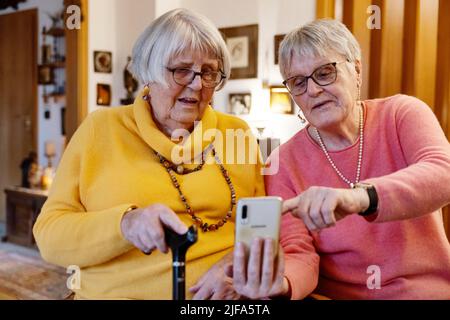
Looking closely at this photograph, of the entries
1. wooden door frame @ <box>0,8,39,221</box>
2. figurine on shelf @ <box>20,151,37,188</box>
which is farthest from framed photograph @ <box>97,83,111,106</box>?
wooden door frame @ <box>0,8,39,221</box>

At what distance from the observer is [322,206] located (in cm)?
81

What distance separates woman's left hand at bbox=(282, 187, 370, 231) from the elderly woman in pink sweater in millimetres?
230

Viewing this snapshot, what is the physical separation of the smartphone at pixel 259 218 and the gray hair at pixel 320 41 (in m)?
0.50

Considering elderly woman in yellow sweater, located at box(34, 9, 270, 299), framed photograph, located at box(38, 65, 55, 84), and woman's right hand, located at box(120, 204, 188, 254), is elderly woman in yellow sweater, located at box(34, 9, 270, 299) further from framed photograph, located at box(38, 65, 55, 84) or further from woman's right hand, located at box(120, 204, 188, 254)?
framed photograph, located at box(38, 65, 55, 84)

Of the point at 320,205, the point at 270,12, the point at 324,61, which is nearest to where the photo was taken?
the point at 320,205

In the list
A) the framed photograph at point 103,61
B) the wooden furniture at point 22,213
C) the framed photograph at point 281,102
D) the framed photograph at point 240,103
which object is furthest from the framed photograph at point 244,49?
the wooden furniture at point 22,213

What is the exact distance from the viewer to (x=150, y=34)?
116cm

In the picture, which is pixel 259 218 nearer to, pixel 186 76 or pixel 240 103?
pixel 186 76

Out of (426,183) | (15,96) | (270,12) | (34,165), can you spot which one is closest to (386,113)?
(426,183)

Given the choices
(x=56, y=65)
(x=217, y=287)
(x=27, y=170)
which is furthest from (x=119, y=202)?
(x=56, y=65)

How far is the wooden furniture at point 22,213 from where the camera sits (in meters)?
4.02

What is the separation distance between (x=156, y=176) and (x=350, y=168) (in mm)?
481
